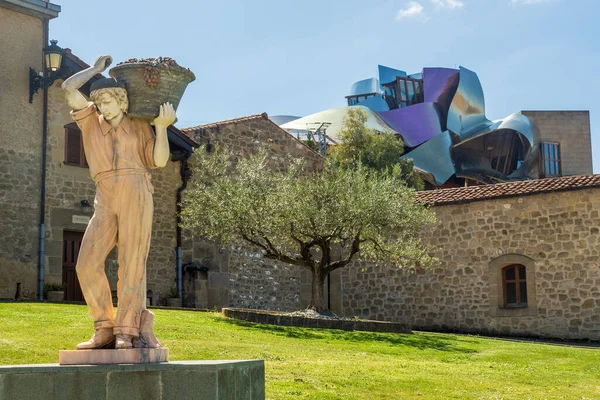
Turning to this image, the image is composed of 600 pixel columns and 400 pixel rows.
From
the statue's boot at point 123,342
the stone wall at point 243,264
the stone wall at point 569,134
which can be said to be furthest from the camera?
the stone wall at point 569,134

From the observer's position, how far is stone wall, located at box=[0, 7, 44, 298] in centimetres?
2102

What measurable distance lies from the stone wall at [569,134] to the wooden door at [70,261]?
1623 inches

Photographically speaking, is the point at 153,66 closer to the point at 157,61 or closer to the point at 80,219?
the point at 157,61

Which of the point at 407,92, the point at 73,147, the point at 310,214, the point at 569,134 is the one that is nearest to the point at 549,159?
the point at 569,134

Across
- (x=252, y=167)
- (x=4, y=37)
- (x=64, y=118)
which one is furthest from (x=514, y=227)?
(x=4, y=37)

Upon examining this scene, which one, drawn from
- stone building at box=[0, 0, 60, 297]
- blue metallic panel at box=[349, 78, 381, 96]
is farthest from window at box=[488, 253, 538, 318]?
blue metallic panel at box=[349, 78, 381, 96]

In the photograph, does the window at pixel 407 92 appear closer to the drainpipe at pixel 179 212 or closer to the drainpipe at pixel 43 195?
the drainpipe at pixel 179 212

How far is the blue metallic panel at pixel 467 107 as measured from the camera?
62.7 metres

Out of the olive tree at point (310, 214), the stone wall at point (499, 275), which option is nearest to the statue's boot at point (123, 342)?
the olive tree at point (310, 214)

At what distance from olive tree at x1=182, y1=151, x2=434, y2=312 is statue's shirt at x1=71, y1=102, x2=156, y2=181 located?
42.8ft

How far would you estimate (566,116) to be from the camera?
59.9 m

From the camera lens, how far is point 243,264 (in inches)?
1048

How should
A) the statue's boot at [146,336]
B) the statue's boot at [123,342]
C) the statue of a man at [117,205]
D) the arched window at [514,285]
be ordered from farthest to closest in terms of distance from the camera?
the arched window at [514,285] → the statue of a man at [117,205] → the statue's boot at [146,336] → the statue's boot at [123,342]

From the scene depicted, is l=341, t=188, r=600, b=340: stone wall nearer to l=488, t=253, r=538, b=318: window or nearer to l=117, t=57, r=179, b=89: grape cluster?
l=488, t=253, r=538, b=318: window
